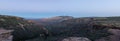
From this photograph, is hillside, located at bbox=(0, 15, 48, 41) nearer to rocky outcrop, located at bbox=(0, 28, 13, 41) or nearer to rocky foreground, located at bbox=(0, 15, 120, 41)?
rocky foreground, located at bbox=(0, 15, 120, 41)

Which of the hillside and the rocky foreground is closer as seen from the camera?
the rocky foreground

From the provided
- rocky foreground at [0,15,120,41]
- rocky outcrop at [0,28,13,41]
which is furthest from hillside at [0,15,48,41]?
rocky outcrop at [0,28,13,41]

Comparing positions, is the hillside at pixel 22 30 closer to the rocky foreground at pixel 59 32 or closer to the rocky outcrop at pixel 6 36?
the rocky foreground at pixel 59 32

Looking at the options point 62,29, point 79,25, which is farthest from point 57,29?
point 79,25

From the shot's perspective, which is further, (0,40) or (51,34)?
(51,34)

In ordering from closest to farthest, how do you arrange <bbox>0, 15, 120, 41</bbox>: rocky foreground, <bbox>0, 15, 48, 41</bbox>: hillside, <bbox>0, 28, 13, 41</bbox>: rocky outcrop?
<bbox>0, 28, 13, 41</bbox>: rocky outcrop
<bbox>0, 15, 120, 41</bbox>: rocky foreground
<bbox>0, 15, 48, 41</bbox>: hillside

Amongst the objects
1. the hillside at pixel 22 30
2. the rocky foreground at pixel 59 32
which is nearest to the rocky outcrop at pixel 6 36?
the rocky foreground at pixel 59 32

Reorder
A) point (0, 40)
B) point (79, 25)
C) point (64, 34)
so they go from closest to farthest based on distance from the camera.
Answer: point (0, 40), point (64, 34), point (79, 25)

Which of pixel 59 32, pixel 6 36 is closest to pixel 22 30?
pixel 6 36

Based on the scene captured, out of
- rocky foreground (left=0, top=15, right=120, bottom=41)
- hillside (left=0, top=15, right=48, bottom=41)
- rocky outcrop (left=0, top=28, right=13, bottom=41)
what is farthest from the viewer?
hillside (left=0, top=15, right=48, bottom=41)

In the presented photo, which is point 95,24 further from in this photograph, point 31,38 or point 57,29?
point 31,38

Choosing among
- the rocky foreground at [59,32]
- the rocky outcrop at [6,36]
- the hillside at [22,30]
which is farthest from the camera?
the hillside at [22,30]
